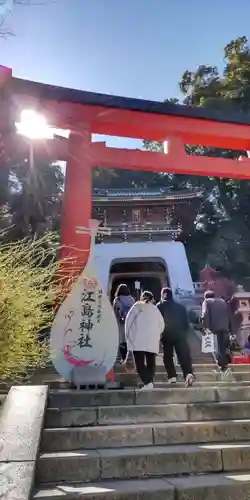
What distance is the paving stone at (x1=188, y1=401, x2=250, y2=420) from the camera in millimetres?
3887

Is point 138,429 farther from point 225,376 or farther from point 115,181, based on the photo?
point 115,181

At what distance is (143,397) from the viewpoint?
424cm

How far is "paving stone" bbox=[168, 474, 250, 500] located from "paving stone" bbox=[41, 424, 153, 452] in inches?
22.6

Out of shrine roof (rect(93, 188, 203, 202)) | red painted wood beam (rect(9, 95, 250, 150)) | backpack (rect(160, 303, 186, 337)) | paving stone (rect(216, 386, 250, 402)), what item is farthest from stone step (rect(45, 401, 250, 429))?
shrine roof (rect(93, 188, 203, 202))

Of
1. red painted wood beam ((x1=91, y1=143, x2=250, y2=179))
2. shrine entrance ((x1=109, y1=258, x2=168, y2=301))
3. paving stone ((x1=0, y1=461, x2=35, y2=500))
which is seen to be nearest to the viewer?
paving stone ((x1=0, y1=461, x2=35, y2=500))

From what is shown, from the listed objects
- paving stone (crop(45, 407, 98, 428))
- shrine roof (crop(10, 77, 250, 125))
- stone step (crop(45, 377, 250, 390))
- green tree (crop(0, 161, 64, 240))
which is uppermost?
green tree (crop(0, 161, 64, 240))

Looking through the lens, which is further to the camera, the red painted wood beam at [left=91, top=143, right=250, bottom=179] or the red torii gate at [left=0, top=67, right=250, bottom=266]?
the red painted wood beam at [left=91, top=143, right=250, bottom=179]

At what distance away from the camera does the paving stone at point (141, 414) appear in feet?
12.6

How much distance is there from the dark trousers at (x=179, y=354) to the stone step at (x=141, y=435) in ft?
5.81

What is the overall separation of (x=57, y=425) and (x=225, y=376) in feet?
10.7

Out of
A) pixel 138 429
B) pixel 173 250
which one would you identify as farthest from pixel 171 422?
pixel 173 250

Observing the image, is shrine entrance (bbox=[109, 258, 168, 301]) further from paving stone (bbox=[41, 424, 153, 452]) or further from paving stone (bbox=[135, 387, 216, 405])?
paving stone (bbox=[41, 424, 153, 452])

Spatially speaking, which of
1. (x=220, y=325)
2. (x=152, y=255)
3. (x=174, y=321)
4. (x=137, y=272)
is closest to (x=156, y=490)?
(x=174, y=321)

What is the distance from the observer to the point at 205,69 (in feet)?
92.3
